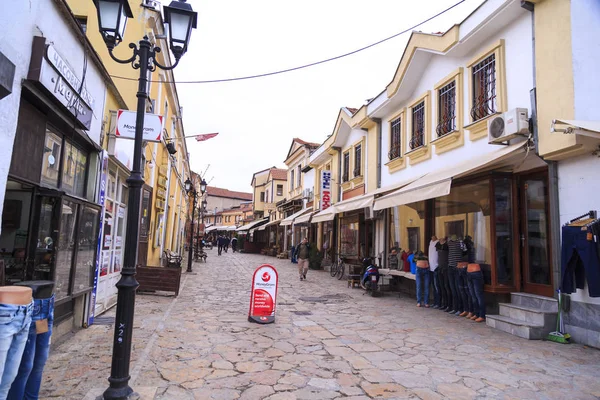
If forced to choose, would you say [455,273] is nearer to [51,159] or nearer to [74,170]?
[74,170]

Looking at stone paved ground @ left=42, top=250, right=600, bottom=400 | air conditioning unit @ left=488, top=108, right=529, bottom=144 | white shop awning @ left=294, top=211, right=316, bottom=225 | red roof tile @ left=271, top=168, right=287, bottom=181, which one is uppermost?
red roof tile @ left=271, top=168, right=287, bottom=181

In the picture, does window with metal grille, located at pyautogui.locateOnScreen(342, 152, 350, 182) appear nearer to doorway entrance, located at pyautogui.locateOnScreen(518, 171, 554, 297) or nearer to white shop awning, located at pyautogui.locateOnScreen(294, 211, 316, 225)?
white shop awning, located at pyautogui.locateOnScreen(294, 211, 316, 225)

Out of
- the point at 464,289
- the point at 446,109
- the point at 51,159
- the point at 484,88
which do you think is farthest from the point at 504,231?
the point at 51,159

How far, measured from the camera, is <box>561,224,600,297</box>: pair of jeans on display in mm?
5750

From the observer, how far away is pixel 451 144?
970 centimetres

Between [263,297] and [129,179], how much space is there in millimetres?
4023

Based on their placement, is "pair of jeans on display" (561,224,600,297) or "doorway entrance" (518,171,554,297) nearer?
"pair of jeans on display" (561,224,600,297)

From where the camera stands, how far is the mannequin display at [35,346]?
2842 mm

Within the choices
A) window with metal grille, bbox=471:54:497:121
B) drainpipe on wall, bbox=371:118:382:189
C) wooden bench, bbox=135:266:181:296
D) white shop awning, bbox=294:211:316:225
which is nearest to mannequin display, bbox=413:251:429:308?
window with metal grille, bbox=471:54:497:121

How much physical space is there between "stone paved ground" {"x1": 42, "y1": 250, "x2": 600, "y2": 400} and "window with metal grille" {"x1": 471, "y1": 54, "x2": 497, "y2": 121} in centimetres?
445

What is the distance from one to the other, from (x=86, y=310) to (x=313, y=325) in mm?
3701

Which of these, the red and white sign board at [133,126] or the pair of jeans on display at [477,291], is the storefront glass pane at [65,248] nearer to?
the red and white sign board at [133,126]

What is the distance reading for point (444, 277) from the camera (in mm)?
8805

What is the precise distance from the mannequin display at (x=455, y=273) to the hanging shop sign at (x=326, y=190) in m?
10.6
